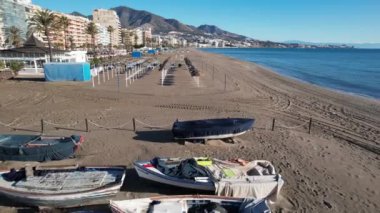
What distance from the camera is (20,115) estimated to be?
2034 cm

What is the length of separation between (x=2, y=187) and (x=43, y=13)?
43370 millimetres

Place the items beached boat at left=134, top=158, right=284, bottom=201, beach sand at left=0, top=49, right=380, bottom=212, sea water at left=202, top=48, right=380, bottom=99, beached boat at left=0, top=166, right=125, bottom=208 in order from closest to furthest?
1. beached boat at left=0, top=166, right=125, bottom=208
2. beached boat at left=134, top=158, right=284, bottom=201
3. beach sand at left=0, top=49, right=380, bottom=212
4. sea water at left=202, top=48, right=380, bottom=99

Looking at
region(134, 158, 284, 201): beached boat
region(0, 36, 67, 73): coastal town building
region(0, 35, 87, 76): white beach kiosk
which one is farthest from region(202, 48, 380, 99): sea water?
region(0, 36, 67, 73): coastal town building

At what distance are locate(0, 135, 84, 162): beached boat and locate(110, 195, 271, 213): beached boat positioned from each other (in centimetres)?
593

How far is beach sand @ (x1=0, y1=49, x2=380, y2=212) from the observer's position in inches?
420

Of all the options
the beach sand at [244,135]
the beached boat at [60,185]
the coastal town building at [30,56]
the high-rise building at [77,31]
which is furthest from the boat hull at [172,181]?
the high-rise building at [77,31]

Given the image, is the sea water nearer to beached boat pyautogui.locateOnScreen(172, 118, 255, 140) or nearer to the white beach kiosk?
beached boat pyautogui.locateOnScreen(172, 118, 255, 140)

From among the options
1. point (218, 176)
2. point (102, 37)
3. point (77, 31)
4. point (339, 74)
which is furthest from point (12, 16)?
point (218, 176)

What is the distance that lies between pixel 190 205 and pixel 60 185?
462cm

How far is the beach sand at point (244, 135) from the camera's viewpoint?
10.7 meters

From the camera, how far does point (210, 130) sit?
14320 millimetres

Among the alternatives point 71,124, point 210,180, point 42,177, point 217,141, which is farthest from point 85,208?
point 71,124

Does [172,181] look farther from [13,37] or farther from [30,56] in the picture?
[13,37]

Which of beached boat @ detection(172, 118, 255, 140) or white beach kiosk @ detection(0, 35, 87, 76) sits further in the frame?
white beach kiosk @ detection(0, 35, 87, 76)
